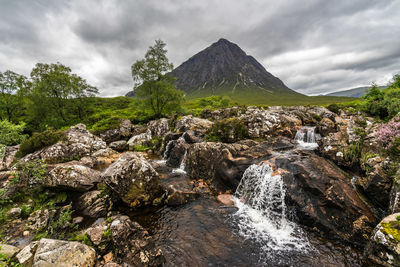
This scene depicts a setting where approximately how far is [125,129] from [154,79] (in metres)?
13.2

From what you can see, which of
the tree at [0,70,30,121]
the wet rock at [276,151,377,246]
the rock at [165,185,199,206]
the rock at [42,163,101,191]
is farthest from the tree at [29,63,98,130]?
the wet rock at [276,151,377,246]

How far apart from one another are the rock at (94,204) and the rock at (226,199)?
7715 millimetres

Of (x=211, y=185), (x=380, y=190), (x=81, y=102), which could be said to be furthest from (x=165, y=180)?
(x=81, y=102)

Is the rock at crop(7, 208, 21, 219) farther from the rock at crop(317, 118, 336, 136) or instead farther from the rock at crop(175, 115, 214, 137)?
the rock at crop(317, 118, 336, 136)

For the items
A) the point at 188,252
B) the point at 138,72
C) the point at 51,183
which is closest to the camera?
the point at 188,252

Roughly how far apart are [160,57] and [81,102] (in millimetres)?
25106

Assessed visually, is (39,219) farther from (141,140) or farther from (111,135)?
(111,135)

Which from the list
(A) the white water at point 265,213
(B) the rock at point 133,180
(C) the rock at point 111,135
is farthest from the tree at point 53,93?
(A) the white water at point 265,213

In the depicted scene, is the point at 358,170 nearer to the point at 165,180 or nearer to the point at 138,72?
the point at 165,180

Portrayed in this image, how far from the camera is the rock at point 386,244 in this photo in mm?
4855

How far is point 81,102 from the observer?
129 feet

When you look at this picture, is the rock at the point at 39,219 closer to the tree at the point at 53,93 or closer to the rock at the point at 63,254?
the rock at the point at 63,254

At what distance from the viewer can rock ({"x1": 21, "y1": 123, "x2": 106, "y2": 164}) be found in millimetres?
17641

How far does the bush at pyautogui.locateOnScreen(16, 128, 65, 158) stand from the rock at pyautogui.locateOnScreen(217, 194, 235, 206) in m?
22.1
